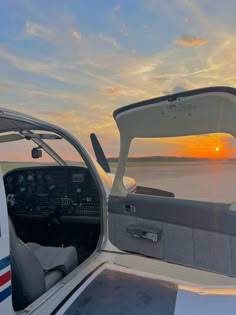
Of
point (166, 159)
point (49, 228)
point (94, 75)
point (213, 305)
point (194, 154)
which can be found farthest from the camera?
point (94, 75)

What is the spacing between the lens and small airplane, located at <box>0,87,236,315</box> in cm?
169

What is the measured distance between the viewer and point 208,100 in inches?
86.4

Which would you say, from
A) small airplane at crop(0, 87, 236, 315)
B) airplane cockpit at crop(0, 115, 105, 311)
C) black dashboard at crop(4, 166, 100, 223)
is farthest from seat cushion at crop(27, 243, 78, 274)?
black dashboard at crop(4, 166, 100, 223)

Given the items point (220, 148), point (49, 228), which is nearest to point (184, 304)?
point (220, 148)

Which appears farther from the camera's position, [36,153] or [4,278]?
[36,153]

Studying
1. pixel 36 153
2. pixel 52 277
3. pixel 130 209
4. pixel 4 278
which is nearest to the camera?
pixel 4 278

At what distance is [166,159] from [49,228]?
195 centimetres

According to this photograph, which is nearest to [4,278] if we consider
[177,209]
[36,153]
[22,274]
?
[22,274]

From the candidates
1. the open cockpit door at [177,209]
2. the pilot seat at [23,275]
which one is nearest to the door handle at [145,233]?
the open cockpit door at [177,209]

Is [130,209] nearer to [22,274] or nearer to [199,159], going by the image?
[199,159]

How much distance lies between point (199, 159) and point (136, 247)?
83 cm

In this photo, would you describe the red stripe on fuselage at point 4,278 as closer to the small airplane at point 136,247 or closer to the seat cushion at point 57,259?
the small airplane at point 136,247

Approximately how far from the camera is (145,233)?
2670 mm

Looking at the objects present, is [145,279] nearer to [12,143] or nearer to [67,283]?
[67,283]
